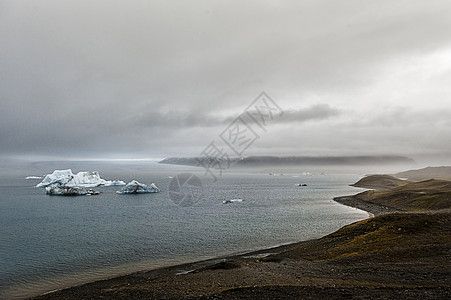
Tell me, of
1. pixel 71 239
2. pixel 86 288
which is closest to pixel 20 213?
pixel 71 239

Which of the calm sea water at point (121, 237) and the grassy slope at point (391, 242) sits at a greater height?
the grassy slope at point (391, 242)

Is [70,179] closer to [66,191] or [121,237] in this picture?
[66,191]

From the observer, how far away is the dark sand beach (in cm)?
1478

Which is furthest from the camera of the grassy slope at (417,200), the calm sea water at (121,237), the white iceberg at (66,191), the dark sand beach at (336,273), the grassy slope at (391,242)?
the white iceberg at (66,191)

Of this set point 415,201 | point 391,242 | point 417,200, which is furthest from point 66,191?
point 417,200

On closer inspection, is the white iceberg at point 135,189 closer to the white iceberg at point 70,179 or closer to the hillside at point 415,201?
the white iceberg at point 70,179

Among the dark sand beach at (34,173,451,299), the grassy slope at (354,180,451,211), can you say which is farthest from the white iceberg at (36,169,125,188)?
the grassy slope at (354,180,451,211)

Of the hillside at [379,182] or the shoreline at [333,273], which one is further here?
the hillside at [379,182]

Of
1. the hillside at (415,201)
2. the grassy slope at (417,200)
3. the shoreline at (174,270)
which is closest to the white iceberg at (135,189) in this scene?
the hillside at (415,201)

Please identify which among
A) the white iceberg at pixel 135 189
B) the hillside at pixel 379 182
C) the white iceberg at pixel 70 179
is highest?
the white iceberg at pixel 70 179

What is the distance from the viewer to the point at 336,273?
19.3 m

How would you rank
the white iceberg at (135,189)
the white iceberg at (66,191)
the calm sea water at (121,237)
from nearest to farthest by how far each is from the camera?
the calm sea water at (121,237) < the white iceberg at (66,191) < the white iceberg at (135,189)

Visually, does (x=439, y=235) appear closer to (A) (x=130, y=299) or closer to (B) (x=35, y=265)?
(A) (x=130, y=299)

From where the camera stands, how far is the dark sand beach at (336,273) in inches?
582
